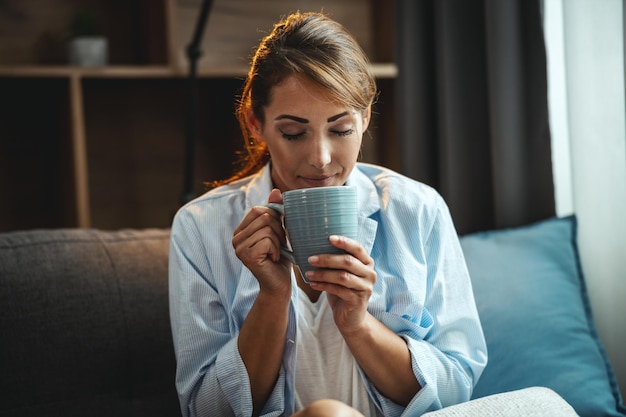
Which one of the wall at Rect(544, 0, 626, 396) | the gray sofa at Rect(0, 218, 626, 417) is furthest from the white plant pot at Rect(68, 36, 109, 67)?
the wall at Rect(544, 0, 626, 396)

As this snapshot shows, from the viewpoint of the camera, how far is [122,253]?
149 cm

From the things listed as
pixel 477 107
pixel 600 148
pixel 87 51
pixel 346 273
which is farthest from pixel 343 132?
pixel 87 51

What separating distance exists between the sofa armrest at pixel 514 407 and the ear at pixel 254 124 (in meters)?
0.52

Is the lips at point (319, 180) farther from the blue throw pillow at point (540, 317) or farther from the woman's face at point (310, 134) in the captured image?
the blue throw pillow at point (540, 317)

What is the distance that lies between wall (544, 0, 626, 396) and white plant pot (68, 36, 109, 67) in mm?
1149

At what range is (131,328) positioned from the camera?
1405 mm

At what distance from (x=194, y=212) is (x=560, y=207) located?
882 mm

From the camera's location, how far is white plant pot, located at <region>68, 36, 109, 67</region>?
6.59ft

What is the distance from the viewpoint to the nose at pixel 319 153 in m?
1.13

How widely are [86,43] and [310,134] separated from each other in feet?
3.61

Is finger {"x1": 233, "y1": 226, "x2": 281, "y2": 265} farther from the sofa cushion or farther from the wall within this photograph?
the wall

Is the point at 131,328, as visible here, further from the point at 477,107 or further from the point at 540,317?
the point at 477,107

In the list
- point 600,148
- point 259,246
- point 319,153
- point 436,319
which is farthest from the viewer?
point 600,148

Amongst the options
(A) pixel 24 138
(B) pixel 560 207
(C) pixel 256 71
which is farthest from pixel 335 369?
(A) pixel 24 138
